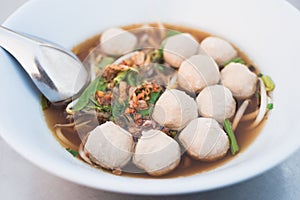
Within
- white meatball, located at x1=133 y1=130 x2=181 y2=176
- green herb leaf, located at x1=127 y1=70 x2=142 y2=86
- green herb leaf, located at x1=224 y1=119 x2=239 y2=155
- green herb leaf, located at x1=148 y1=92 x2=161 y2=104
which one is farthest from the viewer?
green herb leaf, located at x1=127 y1=70 x2=142 y2=86

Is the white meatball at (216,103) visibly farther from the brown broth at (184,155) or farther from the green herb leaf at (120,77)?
the green herb leaf at (120,77)

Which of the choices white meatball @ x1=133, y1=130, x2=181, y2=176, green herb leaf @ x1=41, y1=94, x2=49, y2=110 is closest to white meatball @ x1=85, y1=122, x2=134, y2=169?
white meatball @ x1=133, y1=130, x2=181, y2=176

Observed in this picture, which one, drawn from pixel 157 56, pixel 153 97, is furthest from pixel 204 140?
pixel 157 56

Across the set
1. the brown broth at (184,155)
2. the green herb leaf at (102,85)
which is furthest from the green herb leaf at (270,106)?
the green herb leaf at (102,85)

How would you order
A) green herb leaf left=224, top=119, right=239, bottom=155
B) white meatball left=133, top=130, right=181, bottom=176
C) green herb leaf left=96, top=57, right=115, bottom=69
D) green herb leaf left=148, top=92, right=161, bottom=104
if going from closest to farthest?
white meatball left=133, top=130, right=181, bottom=176 < green herb leaf left=224, top=119, right=239, bottom=155 < green herb leaf left=148, top=92, right=161, bottom=104 < green herb leaf left=96, top=57, right=115, bottom=69

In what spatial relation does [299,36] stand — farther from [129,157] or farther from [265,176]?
[129,157]

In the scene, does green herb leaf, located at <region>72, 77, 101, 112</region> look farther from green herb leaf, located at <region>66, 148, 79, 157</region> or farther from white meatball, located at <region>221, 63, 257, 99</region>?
white meatball, located at <region>221, 63, 257, 99</region>
